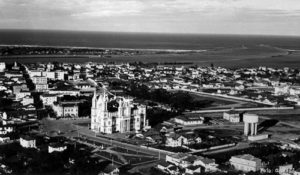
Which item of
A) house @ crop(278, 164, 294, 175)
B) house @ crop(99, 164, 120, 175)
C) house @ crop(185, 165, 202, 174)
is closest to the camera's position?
house @ crop(99, 164, 120, 175)

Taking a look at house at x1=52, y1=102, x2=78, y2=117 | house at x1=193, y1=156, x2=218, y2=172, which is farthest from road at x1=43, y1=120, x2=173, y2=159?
house at x1=193, y1=156, x2=218, y2=172

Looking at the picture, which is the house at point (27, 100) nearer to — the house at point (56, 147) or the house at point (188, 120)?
the house at point (188, 120)

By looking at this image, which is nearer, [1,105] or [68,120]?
[68,120]

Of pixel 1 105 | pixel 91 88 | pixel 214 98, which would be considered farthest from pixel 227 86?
pixel 1 105

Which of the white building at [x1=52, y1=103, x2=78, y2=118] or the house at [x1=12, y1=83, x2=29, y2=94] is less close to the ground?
the house at [x1=12, y1=83, x2=29, y2=94]

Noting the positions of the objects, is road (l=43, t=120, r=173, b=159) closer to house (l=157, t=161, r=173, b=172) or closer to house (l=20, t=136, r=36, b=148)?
house (l=157, t=161, r=173, b=172)

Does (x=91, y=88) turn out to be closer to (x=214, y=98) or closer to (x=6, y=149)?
(x=214, y=98)

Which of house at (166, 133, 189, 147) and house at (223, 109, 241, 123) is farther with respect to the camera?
house at (223, 109, 241, 123)
